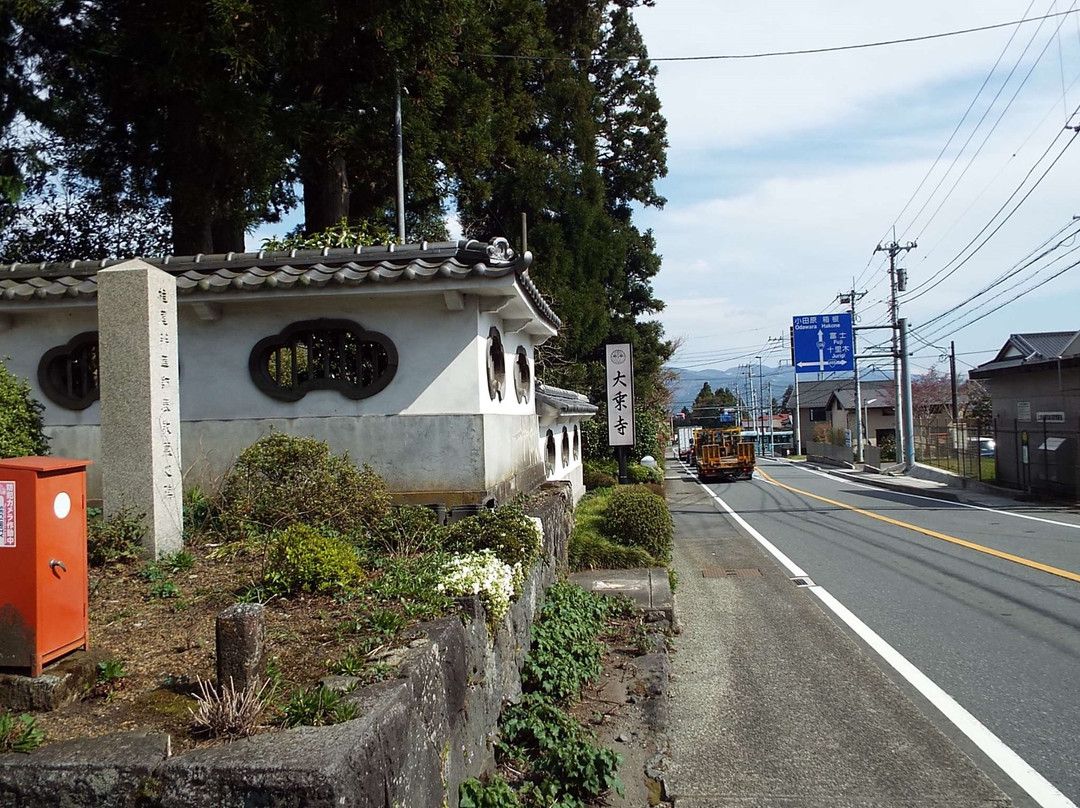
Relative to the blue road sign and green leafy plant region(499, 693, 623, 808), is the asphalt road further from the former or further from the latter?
the blue road sign

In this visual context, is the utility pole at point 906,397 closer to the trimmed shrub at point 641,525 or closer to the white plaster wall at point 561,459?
the white plaster wall at point 561,459

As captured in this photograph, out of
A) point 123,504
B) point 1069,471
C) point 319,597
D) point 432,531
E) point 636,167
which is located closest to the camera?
point 319,597

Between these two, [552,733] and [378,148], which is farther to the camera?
[378,148]

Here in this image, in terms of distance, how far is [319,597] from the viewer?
480 cm

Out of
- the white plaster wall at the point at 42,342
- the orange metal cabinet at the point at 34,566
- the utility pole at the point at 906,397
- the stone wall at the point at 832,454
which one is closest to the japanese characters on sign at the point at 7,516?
the orange metal cabinet at the point at 34,566

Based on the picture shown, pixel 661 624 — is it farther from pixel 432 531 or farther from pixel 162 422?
pixel 162 422

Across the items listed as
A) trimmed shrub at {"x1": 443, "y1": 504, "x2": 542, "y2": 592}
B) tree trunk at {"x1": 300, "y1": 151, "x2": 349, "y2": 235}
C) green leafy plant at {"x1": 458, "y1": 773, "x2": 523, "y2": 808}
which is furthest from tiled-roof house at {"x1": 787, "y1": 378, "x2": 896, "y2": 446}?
green leafy plant at {"x1": 458, "y1": 773, "x2": 523, "y2": 808}

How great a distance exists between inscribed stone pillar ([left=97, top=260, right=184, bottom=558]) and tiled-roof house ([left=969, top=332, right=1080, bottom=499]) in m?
25.0

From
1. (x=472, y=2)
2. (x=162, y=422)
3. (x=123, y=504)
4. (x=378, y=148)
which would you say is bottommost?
(x=123, y=504)

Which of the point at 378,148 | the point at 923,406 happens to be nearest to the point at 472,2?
the point at 378,148

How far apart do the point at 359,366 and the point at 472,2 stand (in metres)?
8.62

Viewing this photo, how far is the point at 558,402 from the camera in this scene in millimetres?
14445

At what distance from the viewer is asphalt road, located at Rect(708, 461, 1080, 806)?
586cm

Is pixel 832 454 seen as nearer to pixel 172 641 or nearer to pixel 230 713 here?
pixel 172 641
